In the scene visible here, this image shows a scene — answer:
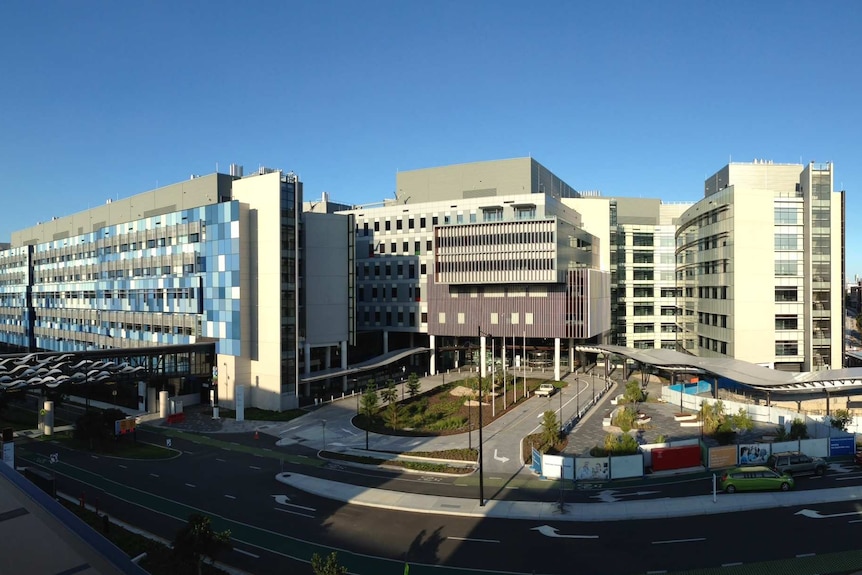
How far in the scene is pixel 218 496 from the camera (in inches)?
1398

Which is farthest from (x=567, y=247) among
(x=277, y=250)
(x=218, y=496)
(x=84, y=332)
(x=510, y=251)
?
(x=84, y=332)

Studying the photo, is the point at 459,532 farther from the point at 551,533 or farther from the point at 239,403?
the point at 239,403

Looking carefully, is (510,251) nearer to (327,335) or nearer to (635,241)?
(327,335)

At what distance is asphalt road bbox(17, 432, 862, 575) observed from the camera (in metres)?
25.1

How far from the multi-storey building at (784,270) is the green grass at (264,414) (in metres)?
56.2

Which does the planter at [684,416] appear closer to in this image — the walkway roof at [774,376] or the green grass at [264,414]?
the walkway roof at [774,376]

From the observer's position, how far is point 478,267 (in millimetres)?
83500

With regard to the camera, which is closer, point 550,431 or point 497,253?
point 550,431

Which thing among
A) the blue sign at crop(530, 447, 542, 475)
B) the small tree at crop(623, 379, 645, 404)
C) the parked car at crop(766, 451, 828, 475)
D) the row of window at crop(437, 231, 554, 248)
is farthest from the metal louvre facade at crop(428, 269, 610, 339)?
the parked car at crop(766, 451, 828, 475)

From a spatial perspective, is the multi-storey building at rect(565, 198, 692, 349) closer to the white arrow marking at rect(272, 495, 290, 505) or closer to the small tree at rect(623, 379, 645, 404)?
the small tree at rect(623, 379, 645, 404)

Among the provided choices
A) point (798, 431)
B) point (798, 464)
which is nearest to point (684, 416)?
point (798, 431)

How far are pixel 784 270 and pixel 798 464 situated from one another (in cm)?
4435

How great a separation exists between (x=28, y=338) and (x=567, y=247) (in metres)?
109

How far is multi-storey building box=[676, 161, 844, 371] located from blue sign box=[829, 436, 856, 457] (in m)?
32.1
